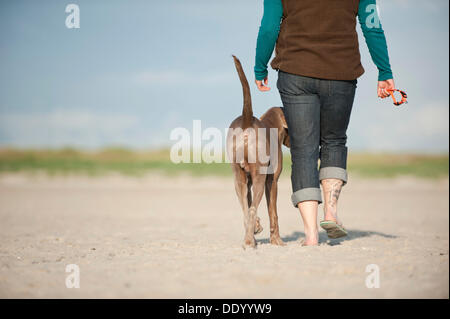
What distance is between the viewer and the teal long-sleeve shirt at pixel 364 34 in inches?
168

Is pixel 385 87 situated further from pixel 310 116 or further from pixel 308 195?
pixel 308 195

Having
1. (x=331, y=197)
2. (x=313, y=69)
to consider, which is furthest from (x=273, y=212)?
(x=313, y=69)

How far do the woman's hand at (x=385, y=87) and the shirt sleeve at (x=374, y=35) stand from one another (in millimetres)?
39

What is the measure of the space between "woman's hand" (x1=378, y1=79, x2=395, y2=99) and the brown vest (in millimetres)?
441

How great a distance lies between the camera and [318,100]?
14.1 ft

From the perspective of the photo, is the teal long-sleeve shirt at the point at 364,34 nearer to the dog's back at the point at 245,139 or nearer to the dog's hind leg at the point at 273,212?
the dog's back at the point at 245,139

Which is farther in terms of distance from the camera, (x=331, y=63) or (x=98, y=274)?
(x=331, y=63)

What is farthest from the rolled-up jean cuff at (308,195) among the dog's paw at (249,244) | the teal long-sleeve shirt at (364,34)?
the teal long-sleeve shirt at (364,34)

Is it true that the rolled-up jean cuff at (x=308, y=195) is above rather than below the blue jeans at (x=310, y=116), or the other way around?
below

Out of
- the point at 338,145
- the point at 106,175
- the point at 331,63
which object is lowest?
the point at 106,175

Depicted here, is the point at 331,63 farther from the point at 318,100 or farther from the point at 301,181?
the point at 301,181
